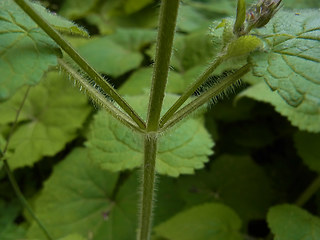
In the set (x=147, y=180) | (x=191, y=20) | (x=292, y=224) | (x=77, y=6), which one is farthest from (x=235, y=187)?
(x=77, y=6)

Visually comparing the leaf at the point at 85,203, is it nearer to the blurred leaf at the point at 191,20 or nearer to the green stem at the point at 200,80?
the green stem at the point at 200,80

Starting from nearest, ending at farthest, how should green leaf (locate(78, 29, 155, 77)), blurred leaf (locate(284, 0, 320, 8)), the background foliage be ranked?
the background foliage → green leaf (locate(78, 29, 155, 77)) → blurred leaf (locate(284, 0, 320, 8))

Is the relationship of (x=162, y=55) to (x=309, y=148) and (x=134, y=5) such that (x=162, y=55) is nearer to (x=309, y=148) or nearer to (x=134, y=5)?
(x=309, y=148)

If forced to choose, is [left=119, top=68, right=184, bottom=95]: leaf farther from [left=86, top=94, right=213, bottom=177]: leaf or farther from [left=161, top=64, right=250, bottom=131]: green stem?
[left=161, top=64, right=250, bottom=131]: green stem

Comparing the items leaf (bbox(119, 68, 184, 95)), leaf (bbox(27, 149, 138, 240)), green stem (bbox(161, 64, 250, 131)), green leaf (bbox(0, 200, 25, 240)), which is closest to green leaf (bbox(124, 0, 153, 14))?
leaf (bbox(119, 68, 184, 95))

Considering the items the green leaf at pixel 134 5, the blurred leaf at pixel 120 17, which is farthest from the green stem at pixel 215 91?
the green leaf at pixel 134 5

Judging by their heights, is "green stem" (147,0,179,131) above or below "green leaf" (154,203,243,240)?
above

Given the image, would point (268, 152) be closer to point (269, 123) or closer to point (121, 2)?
point (269, 123)

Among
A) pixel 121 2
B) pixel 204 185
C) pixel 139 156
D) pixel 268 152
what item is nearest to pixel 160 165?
pixel 139 156
